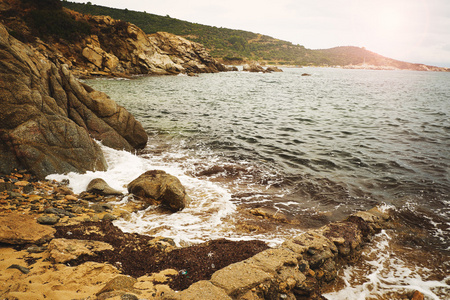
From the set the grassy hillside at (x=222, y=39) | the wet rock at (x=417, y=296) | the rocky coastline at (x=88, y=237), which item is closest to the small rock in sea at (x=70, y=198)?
the rocky coastline at (x=88, y=237)

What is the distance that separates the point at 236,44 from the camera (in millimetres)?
125562

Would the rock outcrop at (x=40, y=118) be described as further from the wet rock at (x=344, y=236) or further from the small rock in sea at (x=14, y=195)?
the wet rock at (x=344, y=236)

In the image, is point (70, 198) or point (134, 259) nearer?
point (134, 259)

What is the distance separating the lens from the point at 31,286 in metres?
3.30

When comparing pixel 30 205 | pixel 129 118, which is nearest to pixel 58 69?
pixel 129 118

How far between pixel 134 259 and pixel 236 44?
441 feet

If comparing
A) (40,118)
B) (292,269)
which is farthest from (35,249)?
(40,118)

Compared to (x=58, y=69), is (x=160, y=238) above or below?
below

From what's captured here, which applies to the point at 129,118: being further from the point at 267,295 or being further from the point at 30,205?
the point at 267,295

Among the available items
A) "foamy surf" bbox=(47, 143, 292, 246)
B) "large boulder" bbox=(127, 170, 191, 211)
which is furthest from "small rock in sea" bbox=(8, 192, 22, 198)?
"large boulder" bbox=(127, 170, 191, 211)

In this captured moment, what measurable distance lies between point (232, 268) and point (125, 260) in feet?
6.74

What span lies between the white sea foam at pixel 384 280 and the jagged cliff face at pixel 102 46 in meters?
46.4

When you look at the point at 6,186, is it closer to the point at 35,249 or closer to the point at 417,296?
the point at 35,249

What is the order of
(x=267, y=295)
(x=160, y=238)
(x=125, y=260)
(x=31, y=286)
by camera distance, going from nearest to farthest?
(x=31, y=286), (x=267, y=295), (x=125, y=260), (x=160, y=238)
